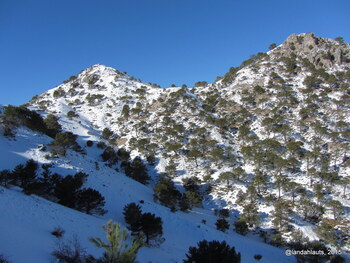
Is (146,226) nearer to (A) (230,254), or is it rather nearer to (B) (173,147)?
(A) (230,254)

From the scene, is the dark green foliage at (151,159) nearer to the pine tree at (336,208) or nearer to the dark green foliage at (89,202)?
the dark green foliage at (89,202)

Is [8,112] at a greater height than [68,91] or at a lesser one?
lesser

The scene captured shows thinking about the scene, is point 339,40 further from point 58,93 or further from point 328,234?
point 58,93

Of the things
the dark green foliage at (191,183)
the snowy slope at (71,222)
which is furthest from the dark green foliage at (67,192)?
the dark green foliage at (191,183)

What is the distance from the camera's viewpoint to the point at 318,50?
350 ft

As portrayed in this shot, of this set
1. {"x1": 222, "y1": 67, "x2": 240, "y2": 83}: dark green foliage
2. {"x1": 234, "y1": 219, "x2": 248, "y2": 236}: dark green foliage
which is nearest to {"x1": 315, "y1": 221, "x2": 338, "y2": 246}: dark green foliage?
{"x1": 234, "y1": 219, "x2": 248, "y2": 236}: dark green foliage

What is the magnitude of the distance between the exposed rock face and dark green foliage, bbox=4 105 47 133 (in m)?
123

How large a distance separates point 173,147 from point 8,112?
41.7 meters

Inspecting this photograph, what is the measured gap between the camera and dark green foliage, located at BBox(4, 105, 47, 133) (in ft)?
123

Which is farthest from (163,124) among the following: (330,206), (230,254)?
(230,254)

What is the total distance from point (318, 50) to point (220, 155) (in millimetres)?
95046

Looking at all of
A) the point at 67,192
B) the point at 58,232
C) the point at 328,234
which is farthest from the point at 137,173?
the point at 328,234

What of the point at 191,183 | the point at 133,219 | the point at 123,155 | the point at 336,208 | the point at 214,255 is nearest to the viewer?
the point at 214,255

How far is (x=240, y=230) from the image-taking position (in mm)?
34688
